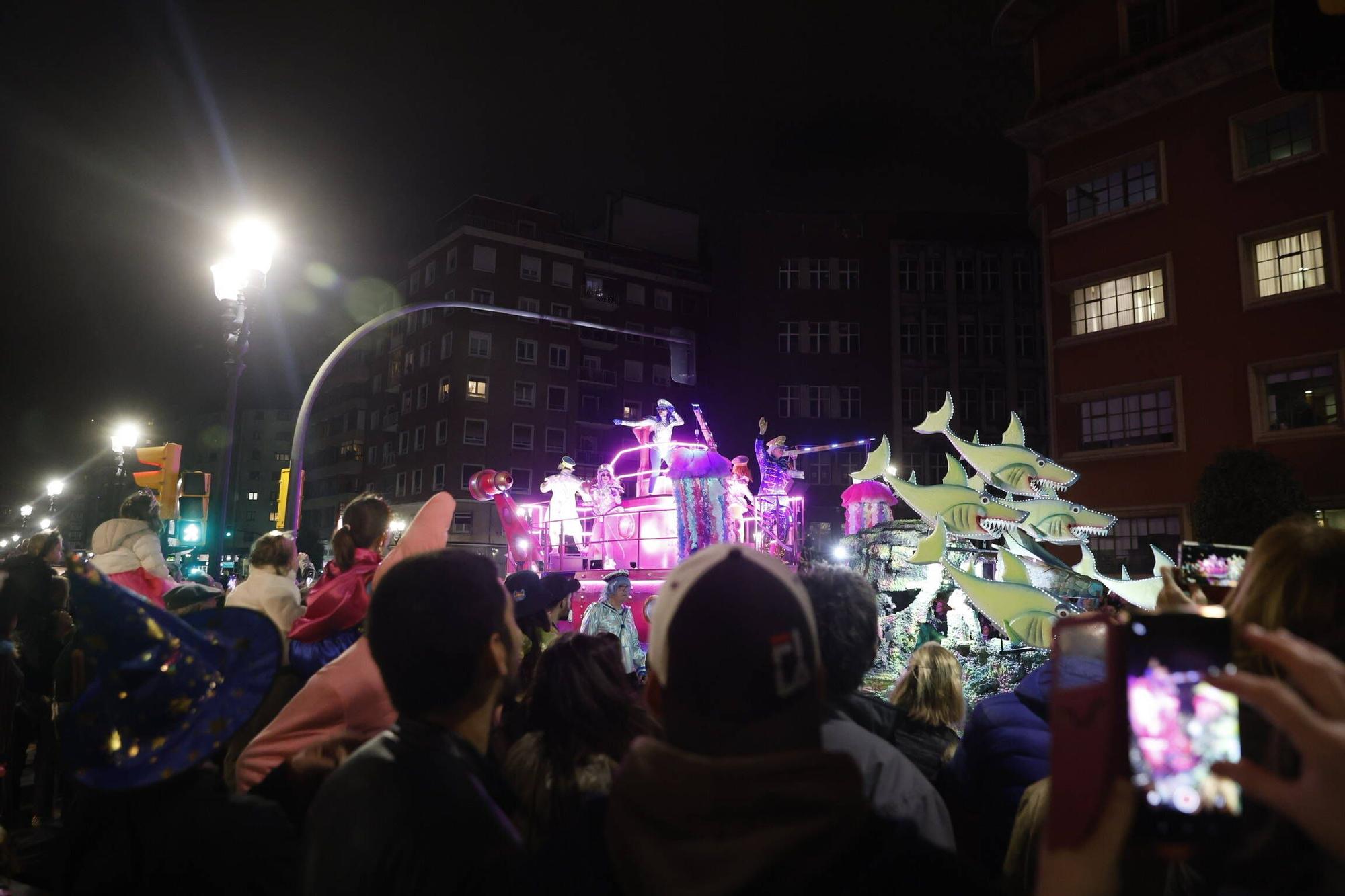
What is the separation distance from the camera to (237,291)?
10.6m

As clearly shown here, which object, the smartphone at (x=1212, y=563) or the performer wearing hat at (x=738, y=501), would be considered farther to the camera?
the performer wearing hat at (x=738, y=501)

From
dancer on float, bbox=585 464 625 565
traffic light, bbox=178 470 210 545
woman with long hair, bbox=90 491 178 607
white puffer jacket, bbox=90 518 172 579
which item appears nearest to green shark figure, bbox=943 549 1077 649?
woman with long hair, bbox=90 491 178 607

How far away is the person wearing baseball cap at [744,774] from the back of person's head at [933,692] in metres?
3.00

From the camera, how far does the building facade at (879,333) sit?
1686 inches

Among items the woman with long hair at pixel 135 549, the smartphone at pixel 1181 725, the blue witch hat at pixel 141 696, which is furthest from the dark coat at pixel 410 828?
the woman with long hair at pixel 135 549

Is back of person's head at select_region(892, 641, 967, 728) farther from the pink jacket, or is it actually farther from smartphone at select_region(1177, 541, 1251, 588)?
the pink jacket

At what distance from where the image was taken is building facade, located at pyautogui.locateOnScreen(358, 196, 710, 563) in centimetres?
5188

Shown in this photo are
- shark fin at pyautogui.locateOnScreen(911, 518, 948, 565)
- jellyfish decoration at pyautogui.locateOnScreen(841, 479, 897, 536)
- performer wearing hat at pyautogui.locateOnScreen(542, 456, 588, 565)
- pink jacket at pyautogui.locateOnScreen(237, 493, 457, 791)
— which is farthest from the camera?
jellyfish decoration at pyautogui.locateOnScreen(841, 479, 897, 536)

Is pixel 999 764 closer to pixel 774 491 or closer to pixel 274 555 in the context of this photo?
pixel 274 555

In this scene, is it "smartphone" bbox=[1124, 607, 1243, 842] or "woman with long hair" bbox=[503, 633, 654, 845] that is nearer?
"smartphone" bbox=[1124, 607, 1243, 842]

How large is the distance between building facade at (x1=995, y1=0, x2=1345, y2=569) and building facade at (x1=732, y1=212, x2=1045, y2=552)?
17.2 metres

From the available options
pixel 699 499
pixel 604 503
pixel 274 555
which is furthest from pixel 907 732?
pixel 604 503

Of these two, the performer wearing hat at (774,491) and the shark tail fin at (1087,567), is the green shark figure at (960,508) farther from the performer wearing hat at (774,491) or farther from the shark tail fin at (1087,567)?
the performer wearing hat at (774,491)

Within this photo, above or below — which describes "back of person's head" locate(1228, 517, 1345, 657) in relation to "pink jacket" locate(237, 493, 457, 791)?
above
